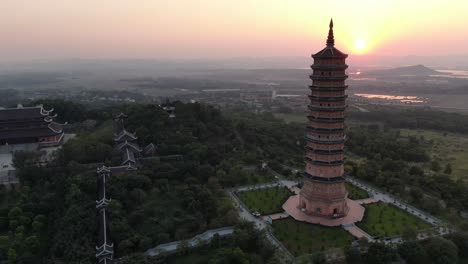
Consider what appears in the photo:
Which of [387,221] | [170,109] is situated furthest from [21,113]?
[387,221]

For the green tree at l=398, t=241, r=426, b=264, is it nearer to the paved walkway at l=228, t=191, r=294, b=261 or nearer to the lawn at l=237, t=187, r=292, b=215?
the paved walkway at l=228, t=191, r=294, b=261

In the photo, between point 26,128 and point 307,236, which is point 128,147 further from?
point 307,236

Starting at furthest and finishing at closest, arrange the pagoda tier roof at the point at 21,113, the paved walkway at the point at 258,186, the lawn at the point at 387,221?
the pagoda tier roof at the point at 21,113 → the paved walkway at the point at 258,186 → the lawn at the point at 387,221

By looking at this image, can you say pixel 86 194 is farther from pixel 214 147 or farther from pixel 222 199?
pixel 214 147

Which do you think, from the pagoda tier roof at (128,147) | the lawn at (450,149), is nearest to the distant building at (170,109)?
the pagoda tier roof at (128,147)

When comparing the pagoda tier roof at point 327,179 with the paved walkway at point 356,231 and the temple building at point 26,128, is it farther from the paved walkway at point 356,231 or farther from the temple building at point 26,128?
the temple building at point 26,128

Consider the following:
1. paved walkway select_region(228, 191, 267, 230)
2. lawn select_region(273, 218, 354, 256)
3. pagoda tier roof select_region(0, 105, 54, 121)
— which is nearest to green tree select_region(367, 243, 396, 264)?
lawn select_region(273, 218, 354, 256)
